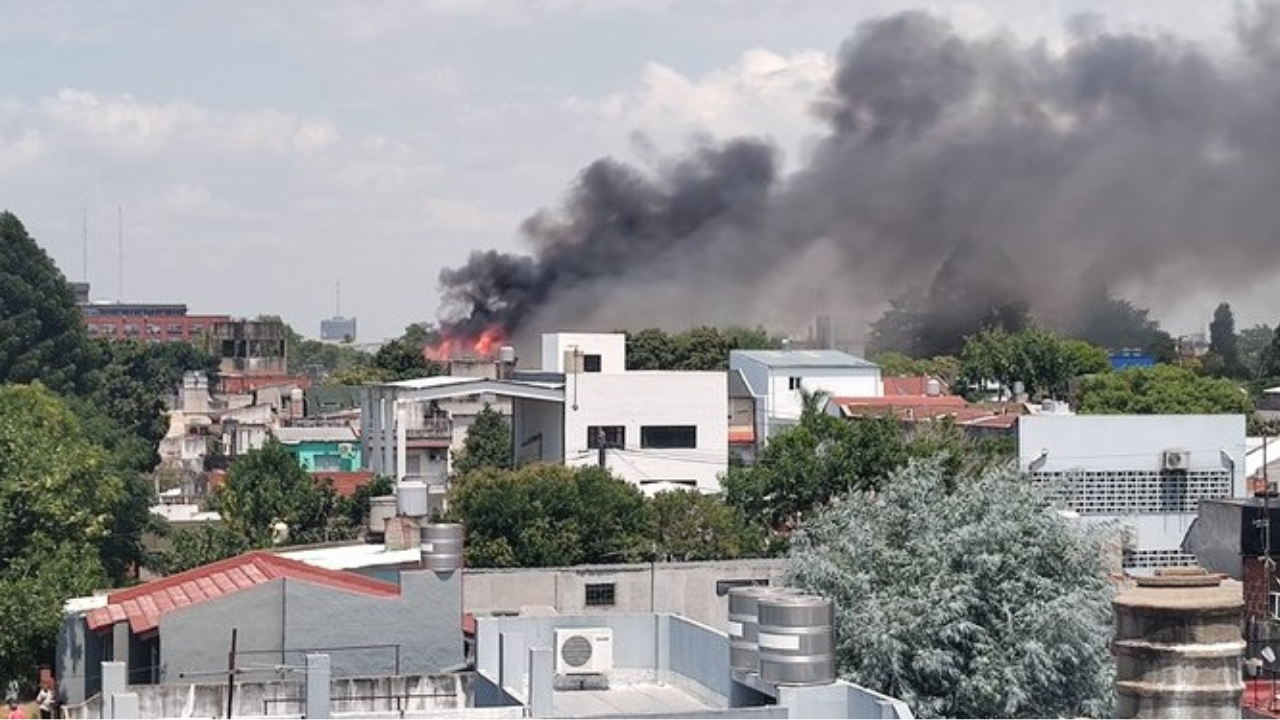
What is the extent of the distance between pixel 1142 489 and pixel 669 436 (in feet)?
44.1

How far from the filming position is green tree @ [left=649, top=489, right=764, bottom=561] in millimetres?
43531

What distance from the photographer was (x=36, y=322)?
3676 inches

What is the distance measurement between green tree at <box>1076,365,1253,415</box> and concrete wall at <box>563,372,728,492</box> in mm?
22454

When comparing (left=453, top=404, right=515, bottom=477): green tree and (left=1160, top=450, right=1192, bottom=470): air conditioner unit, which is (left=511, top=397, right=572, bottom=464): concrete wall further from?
(left=1160, top=450, right=1192, bottom=470): air conditioner unit

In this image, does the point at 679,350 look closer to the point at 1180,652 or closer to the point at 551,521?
the point at 551,521

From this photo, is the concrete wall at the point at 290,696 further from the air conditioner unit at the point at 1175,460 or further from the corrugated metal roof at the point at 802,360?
the corrugated metal roof at the point at 802,360

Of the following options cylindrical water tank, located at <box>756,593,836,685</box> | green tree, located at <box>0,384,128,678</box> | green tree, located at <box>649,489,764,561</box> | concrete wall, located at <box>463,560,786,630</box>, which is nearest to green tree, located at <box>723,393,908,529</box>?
green tree, located at <box>649,489,764,561</box>

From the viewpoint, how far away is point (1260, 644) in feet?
90.0

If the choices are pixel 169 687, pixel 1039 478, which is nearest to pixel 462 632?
pixel 169 687

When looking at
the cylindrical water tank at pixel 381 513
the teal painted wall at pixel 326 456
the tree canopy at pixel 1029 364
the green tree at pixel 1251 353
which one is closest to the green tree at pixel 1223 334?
the green tree at pixel 1251 353

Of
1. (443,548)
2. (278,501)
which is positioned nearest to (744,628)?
(443,548)

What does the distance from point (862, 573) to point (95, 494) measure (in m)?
16.6

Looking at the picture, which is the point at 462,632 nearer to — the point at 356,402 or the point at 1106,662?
the point at 1106,662

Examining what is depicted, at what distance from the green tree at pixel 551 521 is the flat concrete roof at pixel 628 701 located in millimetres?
19136
